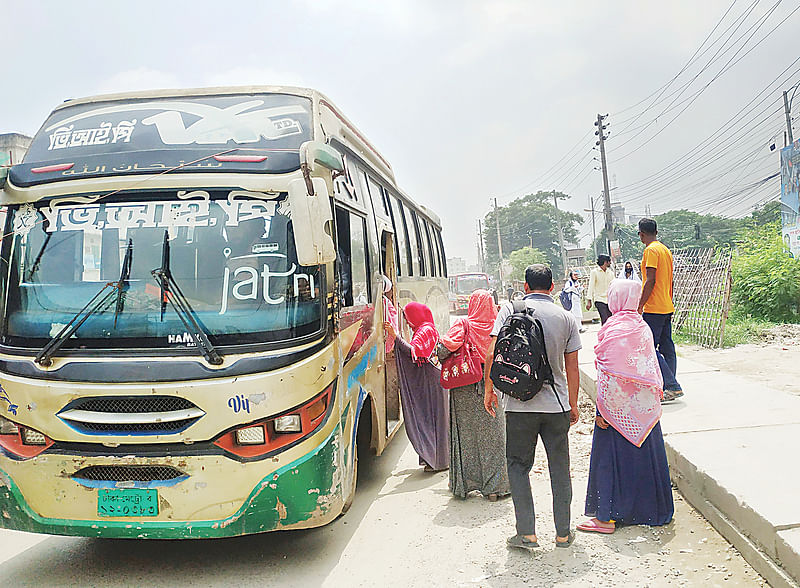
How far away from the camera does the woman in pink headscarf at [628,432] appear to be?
457 cm

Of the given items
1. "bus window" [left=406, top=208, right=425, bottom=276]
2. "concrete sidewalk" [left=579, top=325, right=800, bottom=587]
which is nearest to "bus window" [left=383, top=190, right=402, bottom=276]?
"bus window" [left=406, top=208, right=425, bottom=276]

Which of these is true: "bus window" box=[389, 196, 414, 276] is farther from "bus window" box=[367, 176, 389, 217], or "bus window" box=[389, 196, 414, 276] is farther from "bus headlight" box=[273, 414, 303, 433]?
"bus headlight" box=[273, 414, 303, 433]

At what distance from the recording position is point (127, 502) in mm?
4000

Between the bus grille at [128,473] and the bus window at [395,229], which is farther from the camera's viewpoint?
the bus window at [395,229]

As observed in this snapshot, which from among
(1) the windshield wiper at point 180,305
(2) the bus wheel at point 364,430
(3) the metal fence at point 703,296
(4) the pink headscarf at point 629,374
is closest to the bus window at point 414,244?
(2) the bus wheel at point 364,430

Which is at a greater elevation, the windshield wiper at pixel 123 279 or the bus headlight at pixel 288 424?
the windshield wiper at pixel 123 279

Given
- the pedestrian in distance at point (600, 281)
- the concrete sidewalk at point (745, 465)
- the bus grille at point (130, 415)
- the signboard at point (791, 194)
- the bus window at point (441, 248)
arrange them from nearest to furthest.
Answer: the concrete sidewalk at point (745, 465) → the bus grille at point (130, 415) → the pedestrian in distance at point (600, 281) → the bus window at point (441, 248) → the signboard at point (791, 194)

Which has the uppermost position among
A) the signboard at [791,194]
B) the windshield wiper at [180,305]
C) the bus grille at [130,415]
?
the signboard at [791,194]

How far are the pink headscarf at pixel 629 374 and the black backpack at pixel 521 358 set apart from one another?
573 mm

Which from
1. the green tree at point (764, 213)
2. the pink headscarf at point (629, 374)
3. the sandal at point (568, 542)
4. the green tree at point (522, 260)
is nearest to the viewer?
the sandal at point (568, 542)

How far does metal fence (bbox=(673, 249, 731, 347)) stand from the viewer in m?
12.7

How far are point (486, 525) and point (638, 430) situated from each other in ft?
4.35

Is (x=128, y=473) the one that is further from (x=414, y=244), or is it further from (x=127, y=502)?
(x=414, y=244)

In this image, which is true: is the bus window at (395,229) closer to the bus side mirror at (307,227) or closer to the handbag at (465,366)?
the handbag at (465,366)
